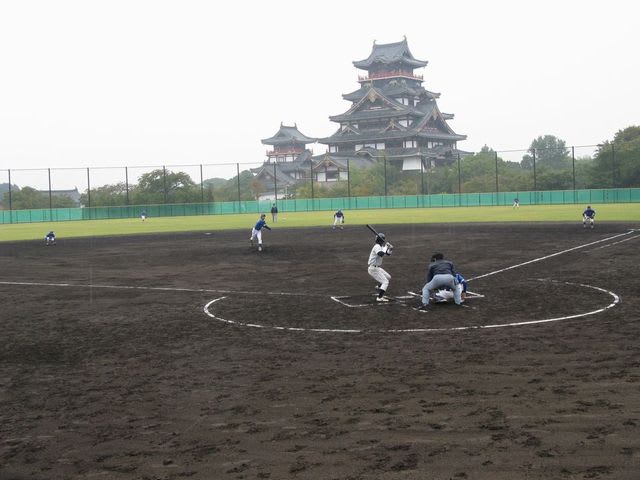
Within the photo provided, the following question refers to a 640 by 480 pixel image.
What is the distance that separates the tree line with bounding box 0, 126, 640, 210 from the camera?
94.4 meters

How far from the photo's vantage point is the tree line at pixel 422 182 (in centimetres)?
9438

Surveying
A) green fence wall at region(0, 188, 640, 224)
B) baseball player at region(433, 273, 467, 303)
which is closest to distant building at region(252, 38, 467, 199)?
green fence wall at region(0, 188, 640, 224)

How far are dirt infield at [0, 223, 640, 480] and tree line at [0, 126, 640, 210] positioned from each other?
76.3m

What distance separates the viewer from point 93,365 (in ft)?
42.2

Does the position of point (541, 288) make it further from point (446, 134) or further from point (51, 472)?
point (446, 134)

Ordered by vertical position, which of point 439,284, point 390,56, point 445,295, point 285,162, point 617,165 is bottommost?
point 445,295

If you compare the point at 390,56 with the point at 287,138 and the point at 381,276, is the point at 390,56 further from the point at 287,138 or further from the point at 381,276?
the point at 381,276

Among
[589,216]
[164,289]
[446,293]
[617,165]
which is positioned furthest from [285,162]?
[446,293]

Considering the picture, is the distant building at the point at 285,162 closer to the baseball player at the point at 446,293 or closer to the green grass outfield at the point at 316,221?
the green grass outfield at the point at 316,221

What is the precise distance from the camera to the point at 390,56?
141250 millimetres

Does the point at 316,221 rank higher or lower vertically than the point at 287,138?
lower

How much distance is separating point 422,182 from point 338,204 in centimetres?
1572

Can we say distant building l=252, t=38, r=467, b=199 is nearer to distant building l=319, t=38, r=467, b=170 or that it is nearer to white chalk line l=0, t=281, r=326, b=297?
distant building l=319, t=38, r=467, b=170

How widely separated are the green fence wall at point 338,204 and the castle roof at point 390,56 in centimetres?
4898
